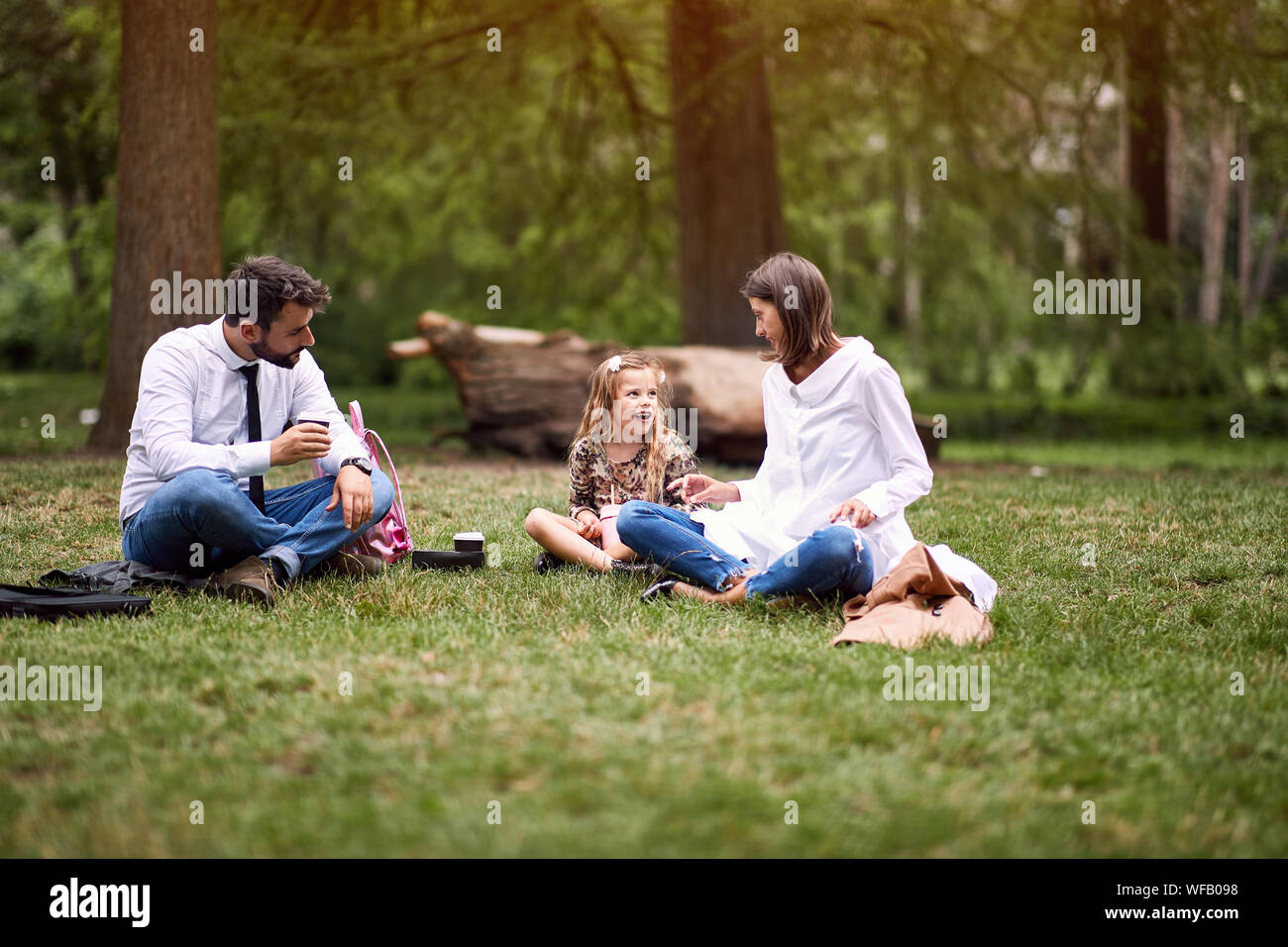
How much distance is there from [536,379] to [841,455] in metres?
6.01

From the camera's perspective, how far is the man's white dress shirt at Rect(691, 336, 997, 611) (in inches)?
182

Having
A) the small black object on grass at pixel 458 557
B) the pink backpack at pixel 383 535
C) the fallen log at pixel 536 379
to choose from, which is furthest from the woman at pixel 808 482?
the fallen log at pixel 536 379

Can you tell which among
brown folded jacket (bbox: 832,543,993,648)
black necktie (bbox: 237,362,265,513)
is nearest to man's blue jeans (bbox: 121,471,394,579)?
black necktie (bbox: 237,362,265,513)

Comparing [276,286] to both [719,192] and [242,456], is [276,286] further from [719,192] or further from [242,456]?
[719,192]

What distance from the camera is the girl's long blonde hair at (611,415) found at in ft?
18.1

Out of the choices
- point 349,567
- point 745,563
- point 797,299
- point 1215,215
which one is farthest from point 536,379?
point 1215,215

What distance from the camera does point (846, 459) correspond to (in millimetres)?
4762

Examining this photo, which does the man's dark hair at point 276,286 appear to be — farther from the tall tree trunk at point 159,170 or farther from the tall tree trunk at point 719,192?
the tall tree trunk at point 719,192

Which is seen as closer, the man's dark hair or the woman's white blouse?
the woman's white blouse

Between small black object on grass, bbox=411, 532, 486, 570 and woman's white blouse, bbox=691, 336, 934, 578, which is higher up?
woman's white blouse, bbox=691, 336, 934, 578

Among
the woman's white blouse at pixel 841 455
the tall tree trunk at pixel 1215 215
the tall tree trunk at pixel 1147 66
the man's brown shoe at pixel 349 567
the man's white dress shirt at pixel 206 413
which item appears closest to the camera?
the woman's white blouse at pixel 841 455

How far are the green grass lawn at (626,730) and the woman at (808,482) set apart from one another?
0.80ft

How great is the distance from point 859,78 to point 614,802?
12.5 metres

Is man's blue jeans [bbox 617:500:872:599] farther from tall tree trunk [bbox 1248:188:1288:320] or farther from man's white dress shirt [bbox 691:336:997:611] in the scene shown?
tall tree trunk [bbox 1248:188:1288:320]
